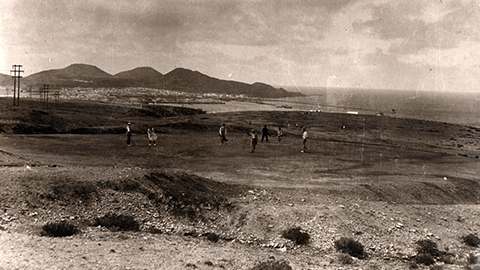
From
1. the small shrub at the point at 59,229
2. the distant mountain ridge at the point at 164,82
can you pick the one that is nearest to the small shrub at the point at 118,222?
the small shrub at the point at 59,229

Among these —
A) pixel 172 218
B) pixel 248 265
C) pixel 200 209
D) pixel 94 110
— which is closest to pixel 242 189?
pixel 200 209

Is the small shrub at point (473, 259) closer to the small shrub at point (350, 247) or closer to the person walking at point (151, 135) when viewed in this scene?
the small shrub at point (350, 247)

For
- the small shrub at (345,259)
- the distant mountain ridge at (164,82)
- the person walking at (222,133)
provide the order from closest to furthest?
the small shrub at (345,259) < the person walking at (222,133) < the distant mountain ridge at (164,82)

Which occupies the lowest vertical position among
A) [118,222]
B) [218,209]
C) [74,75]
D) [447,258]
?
[447,258]

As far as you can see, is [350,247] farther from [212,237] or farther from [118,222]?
[118,222]

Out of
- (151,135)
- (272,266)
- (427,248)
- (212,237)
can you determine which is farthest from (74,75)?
(427,248)

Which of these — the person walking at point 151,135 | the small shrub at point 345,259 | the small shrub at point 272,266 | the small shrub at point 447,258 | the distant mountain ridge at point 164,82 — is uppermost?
the distant mountain ridge at point 164,82
